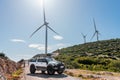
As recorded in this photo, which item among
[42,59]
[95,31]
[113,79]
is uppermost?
[95,31]

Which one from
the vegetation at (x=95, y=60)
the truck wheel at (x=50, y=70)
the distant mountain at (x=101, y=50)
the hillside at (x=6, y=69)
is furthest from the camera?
the distant mountain at (x=101, y=50)

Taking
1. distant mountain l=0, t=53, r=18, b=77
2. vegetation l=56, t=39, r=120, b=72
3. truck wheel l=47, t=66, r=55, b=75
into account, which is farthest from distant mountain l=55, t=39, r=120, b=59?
truck wheel l=47, t=66, r=55, b=75

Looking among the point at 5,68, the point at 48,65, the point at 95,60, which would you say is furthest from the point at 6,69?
the point at 95,60

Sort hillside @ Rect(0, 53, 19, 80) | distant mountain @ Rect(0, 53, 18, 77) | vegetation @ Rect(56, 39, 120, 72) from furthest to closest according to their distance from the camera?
vegetation @ Rect(56, 39, 120, 72), distant mountain @ Rect(0, 53, 18, 77), hillside @ Rect(0, 53, 19, 80)

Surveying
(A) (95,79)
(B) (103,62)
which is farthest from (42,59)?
(B) (103,62)

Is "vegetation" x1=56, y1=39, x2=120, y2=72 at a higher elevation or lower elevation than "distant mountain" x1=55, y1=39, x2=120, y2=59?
lower

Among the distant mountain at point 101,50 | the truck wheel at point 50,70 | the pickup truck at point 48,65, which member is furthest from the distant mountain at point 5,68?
the distant mountain at point 101,50

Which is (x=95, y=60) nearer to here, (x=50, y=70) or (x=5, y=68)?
(x=5, y=68)

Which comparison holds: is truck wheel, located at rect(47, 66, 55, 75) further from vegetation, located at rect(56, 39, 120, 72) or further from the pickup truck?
vegetation, located at rect(56, 39, 120, 72)

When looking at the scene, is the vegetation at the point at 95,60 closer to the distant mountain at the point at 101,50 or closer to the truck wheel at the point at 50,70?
the distant mountain at the point at 101,50

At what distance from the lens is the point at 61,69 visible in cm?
3644

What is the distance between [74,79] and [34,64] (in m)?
10.5

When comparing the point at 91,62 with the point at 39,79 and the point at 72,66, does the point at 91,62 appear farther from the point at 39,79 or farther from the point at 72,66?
the point at 39,79

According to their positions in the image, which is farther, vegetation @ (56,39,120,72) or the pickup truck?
vegetation @ (56,39,120,72)
